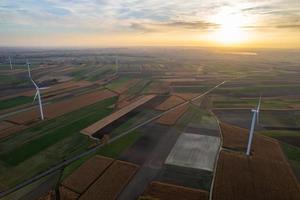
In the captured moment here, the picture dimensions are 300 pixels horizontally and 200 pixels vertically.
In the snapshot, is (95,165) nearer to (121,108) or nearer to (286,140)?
(121,108)

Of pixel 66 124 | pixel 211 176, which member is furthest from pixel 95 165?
pixel 66 124

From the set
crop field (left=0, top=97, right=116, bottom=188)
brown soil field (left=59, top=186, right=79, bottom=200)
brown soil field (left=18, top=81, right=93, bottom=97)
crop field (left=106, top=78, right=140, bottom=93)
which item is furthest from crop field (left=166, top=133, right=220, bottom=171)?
brown soil field (left=18, top=81, right=93, bottom=97)

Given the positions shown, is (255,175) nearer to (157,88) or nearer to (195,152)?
(195,152)

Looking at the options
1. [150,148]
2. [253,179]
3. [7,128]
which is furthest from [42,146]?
[253,179]

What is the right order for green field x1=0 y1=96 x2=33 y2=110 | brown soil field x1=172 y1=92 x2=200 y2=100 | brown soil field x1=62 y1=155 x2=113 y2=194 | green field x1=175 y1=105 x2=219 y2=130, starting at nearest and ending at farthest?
brown soil field x1=62 y1=155 x2=113 y2=194 → green field x1=175 y1=105 x2=219 y2=130 → green field x1=0 y1=96 x2=33 y2=110 → brown soil field x1=172 y1=92 x2=200 y2=100

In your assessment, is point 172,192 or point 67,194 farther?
point 172,192

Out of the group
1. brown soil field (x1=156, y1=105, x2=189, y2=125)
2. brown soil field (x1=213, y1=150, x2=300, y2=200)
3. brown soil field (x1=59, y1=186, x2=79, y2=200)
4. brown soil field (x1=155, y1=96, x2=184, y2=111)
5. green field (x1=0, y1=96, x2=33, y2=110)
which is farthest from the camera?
green field (x1=0, y1=96, x2=33, y2=110)

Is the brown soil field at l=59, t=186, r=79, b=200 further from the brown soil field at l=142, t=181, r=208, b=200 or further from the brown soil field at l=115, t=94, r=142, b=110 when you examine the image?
the brown soil field at l=115, t=94, r=142, b=110
